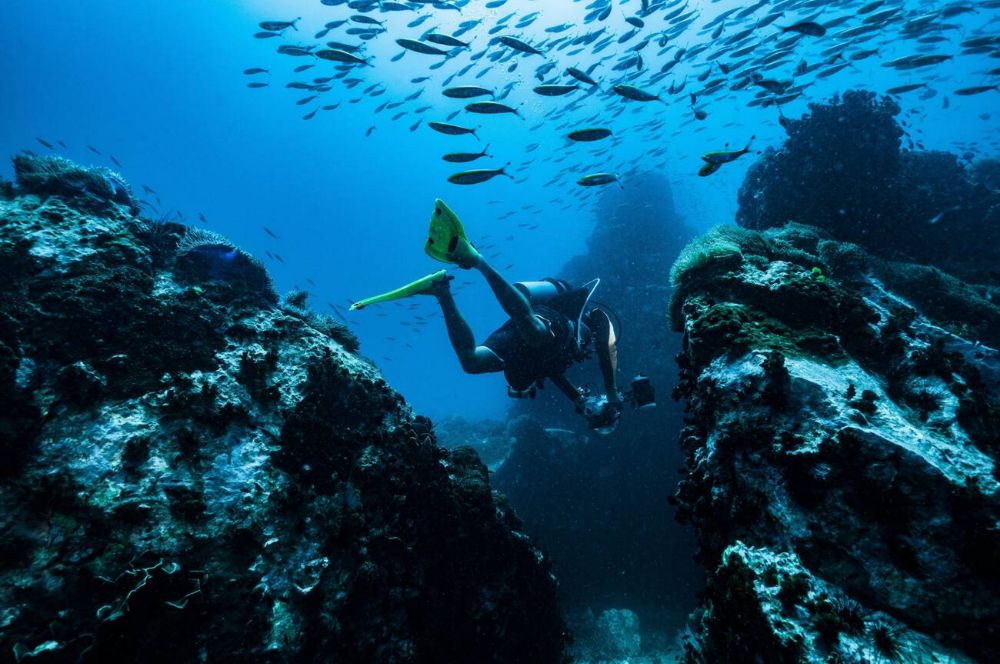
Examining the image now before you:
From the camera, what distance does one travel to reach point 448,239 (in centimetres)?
510

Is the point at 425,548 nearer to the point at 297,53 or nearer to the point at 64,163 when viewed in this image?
the point at 64,163

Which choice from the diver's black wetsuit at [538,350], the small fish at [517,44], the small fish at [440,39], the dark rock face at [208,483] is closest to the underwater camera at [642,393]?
the diver's black wetsuit at [538,350]

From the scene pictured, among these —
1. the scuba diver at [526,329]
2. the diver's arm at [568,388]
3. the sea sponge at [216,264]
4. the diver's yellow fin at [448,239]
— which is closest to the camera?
the sea sponge at [216,264]

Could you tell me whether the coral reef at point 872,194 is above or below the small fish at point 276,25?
below

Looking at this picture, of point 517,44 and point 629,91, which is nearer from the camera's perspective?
point 629,91

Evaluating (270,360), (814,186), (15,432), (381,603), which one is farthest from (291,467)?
(814,186)

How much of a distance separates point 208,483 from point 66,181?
13.4 feet

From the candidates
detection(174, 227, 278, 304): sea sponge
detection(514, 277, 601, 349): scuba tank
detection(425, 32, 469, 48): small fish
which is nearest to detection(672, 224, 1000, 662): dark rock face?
detection(514, 277, 601, 349): scuba tank

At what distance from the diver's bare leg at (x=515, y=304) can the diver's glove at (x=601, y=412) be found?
1171 mm

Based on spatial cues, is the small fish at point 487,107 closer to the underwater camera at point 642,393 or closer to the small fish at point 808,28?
the underwater camera at point 642,393

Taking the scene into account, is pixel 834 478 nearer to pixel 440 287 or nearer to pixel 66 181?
pixel 440 287

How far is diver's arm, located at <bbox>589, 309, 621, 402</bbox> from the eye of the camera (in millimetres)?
5996

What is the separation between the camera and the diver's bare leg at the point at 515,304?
16.9 ft

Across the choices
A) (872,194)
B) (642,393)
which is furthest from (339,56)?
(872,194)
